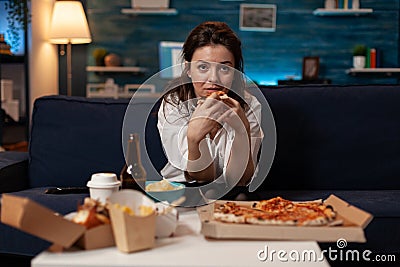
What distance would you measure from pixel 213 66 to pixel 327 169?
744 millimetres

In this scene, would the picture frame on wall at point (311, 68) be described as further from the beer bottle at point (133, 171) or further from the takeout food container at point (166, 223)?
the takeout food container at point (166, 223)

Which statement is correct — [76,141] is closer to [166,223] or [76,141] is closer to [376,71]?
[166,223]

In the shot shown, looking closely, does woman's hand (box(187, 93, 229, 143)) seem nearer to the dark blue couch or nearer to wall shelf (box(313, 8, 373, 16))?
the dark blue couch

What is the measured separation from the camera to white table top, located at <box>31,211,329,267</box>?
107cm

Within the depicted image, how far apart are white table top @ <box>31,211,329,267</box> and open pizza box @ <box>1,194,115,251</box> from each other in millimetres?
33

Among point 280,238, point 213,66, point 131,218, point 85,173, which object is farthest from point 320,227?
point 85,173

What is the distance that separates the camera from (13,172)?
7.21 ft

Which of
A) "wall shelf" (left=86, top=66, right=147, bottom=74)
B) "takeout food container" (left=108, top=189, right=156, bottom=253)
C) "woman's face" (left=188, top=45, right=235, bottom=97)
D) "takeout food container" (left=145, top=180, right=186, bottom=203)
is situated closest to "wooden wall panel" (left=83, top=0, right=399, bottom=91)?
"wall shelf" (left=86, top=66, right=147, bottom=74)

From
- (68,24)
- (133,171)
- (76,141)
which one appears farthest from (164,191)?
(68,24)

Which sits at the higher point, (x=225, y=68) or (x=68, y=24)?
(x=68, y=24)

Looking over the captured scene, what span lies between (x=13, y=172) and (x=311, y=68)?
12.1 ft

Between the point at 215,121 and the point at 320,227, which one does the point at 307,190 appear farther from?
the point at 320,227

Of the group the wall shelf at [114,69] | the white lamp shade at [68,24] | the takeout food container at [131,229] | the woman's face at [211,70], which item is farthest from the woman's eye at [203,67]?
the wall shelf at [114,69]

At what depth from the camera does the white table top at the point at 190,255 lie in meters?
1.07
